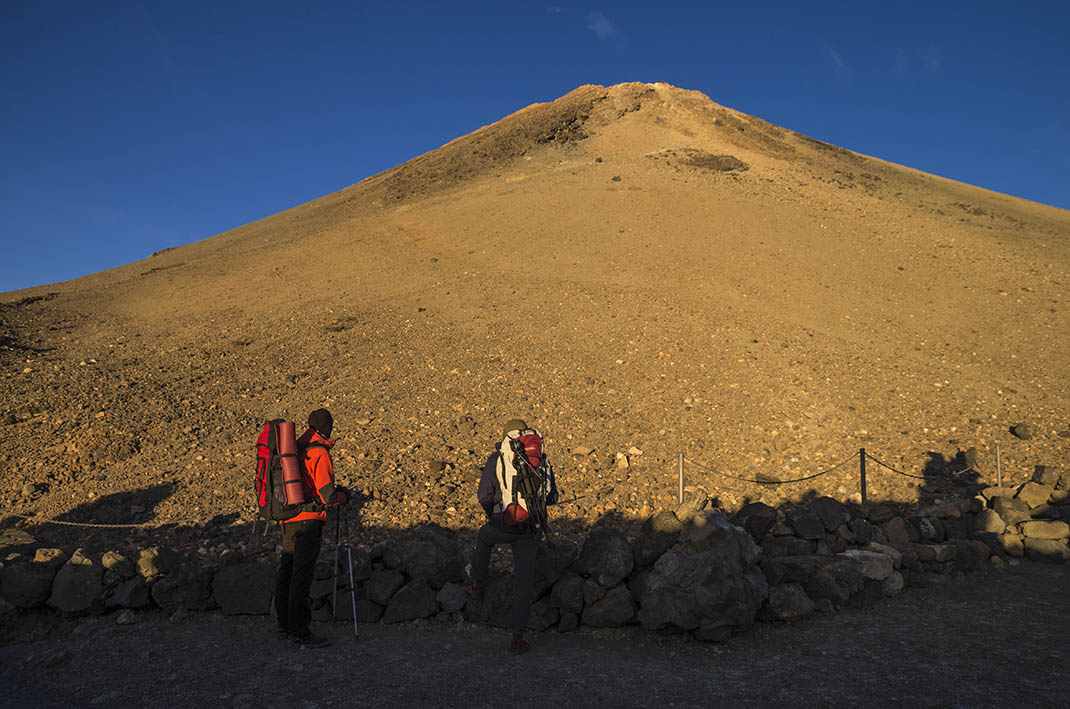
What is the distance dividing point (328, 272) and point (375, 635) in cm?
1764

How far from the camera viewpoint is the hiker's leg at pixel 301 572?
5305 mm

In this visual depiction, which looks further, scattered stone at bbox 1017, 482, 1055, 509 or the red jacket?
scattered stone at bbox 1017, 482, 1055, 509

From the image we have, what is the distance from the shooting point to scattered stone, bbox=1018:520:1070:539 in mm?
8188

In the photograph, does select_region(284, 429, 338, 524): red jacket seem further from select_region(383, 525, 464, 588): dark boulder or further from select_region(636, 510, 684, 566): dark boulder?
select_region(636, 510, 684, 566): dark boulder

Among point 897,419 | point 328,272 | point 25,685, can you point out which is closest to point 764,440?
point 897,419

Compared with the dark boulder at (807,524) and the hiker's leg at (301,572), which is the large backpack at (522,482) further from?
the dark boulder at (807,524)

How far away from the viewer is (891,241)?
23938 mm

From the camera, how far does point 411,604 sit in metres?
6.08

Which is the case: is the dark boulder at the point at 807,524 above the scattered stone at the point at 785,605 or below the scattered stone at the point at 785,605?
above

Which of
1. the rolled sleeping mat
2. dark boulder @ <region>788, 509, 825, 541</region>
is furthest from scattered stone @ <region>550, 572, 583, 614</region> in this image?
dark boulder @ <region>788, 509, 825, 541</region>

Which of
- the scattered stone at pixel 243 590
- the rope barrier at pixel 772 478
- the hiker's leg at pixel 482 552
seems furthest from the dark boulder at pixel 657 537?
the rope barrier at pixel 772 478

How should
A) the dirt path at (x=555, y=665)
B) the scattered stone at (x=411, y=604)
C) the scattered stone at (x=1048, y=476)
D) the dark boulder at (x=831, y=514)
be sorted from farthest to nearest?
the scattered stone at (x=1048, y=476) → the dark boulder at (x=831, y=514) → the scattered stone at (x=411, y=604) → the dirt path at (x=555, y=665)

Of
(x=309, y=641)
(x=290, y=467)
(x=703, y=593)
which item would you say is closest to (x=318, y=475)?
(x=290, y=467)

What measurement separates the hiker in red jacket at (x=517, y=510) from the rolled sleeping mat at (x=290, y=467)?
4.93 ft
